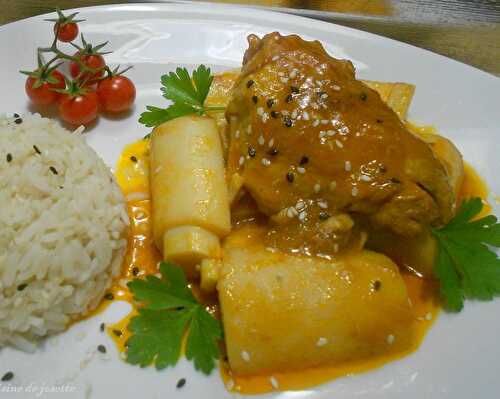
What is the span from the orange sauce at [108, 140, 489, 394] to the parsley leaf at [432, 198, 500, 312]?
121 mm

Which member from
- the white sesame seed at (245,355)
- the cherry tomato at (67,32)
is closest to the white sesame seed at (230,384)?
the white sesame seed at (245,355)

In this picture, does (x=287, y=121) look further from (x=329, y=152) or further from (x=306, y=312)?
(x=306, y=312)

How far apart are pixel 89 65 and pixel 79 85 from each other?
0.23 metres

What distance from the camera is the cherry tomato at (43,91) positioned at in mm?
3150

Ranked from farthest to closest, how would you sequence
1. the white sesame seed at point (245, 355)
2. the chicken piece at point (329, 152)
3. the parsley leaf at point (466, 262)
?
1. the parsley leaf at point (466, 262)
2. the chicken piece at point (329, 152)
3. the white sesame seed at point (245, 355)

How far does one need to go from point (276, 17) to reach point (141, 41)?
105 centimetres

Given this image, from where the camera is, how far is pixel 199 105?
3.17 metres

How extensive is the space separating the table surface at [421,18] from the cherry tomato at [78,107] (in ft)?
5.90

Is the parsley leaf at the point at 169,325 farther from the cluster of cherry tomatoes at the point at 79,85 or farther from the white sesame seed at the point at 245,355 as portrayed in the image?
the cluster of cherry tomatoes at the point at 79,85

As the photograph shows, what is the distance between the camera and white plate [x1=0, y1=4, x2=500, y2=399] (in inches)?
87.3

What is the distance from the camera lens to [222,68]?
3.68 meters

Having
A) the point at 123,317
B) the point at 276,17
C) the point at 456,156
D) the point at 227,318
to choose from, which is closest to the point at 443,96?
the point at 456,156

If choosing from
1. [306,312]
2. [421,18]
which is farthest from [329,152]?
[421,18]

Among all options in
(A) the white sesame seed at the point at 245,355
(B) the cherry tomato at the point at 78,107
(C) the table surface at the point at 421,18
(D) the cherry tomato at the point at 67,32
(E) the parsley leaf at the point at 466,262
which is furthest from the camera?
(C) the table surface at the point at 421,18
